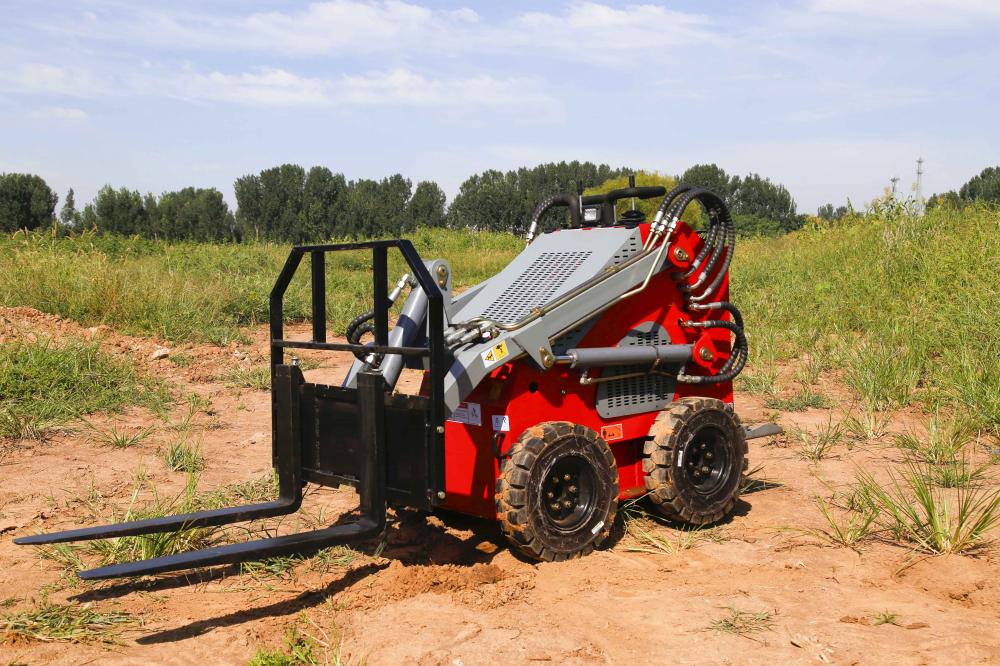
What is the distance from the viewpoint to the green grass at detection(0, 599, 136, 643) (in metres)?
3.25

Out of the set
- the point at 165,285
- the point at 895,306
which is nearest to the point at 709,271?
the point at 895,306

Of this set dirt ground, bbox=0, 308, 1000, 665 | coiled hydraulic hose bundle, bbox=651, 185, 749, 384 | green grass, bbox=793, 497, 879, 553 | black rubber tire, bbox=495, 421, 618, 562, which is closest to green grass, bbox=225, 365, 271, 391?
dirt ground, bbox=0, 308, 1000, 665

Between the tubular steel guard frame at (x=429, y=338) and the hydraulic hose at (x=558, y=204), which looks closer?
the tubular steel guard frame at (x=429, y=338)

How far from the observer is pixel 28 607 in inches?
138

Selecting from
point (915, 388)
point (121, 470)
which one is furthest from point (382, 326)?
point (915, 388)

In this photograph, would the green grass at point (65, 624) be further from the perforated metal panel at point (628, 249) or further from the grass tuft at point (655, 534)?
the perforated metal panel at point (628, 249)

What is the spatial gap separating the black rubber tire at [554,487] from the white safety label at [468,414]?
10.8 inches

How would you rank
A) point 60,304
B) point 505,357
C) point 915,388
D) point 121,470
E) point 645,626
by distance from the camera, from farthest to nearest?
point 60,304, point 915,388, point 121,470, point 505,357, point 645,626

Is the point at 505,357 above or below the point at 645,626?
above

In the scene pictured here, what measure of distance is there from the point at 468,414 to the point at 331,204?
4968cm

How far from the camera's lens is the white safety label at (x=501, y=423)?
4.12m

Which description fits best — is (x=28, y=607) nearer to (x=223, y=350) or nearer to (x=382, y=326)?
(x=382, y=326)

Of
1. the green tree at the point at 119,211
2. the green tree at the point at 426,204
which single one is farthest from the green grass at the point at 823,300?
the green tree at the point at 426,204

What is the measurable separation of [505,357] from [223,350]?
6.74 meters
